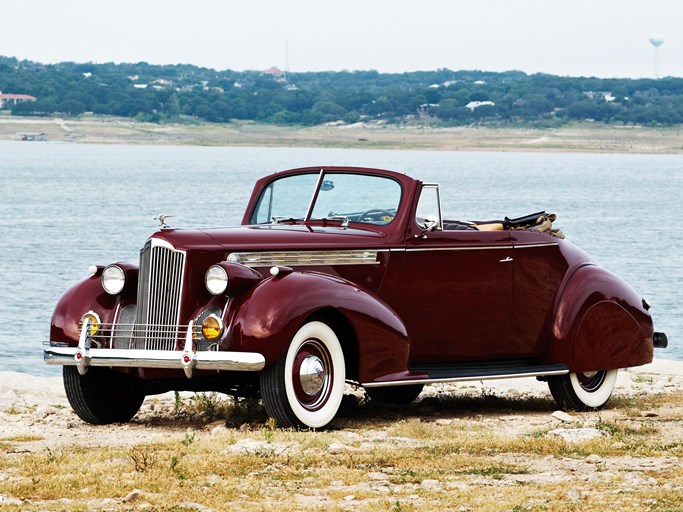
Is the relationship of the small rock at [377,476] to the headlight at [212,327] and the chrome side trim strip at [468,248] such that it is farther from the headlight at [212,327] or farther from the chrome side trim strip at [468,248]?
the chrome side trim strip at [468,248]

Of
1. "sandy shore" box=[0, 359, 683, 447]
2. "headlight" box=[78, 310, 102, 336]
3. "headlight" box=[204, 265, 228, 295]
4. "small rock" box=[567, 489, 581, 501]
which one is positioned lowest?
"sandy shore" box=[0, 359, 683, 447]

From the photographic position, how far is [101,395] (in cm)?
979

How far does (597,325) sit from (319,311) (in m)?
2.89

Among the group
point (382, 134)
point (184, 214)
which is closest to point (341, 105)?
point (382, 134)

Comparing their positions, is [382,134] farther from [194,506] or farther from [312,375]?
[194,506]

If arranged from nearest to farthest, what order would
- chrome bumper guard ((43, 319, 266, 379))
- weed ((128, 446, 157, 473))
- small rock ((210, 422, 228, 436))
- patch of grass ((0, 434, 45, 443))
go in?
weed ((128, 446, 157, 473)) → chrome bumper guard ((43, 319, 266, 379)) → patch of grass ((0, 434, 45, 443)) → small rock ((210, 422, 228, 436))

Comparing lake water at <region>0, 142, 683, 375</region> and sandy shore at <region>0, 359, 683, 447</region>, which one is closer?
sandy shore at <region>0, 359, 683, 447</region>

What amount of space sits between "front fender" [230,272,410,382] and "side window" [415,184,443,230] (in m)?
0.91

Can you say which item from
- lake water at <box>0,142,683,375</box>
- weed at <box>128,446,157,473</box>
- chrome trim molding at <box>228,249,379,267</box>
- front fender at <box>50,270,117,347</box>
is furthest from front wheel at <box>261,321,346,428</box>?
lake water at <box>0,142,683,375</box>

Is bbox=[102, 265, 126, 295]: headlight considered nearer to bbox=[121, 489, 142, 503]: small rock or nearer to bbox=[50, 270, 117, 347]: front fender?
bbox=[50, 270, 117, 347]: front fender

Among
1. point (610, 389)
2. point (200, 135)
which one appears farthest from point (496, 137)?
point (610, 389)

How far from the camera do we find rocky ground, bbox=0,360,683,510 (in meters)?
6.90

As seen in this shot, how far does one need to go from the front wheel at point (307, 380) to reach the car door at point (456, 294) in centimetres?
91

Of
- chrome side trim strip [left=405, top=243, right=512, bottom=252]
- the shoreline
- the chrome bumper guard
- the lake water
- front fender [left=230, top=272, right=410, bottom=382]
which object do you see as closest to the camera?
the chrome bumper guard
